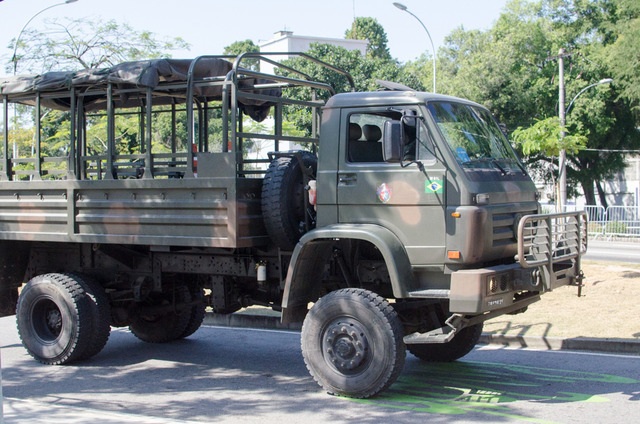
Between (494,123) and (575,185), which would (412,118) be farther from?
(575,185)

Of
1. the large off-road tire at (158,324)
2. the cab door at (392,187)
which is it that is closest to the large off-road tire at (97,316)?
the large off-road tire at (158,324)

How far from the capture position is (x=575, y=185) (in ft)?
129

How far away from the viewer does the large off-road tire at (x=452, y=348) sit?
759cm

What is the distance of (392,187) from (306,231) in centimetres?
112

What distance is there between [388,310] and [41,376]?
382 cm

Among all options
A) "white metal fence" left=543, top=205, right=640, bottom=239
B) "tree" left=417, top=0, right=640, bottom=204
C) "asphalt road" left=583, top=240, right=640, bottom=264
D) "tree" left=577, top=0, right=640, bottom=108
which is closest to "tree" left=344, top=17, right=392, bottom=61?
"tree" left=417, top=0, right=640, bottom=204

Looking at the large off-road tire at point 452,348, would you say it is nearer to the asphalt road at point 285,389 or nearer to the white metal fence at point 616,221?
the asphalt road at point 285,389

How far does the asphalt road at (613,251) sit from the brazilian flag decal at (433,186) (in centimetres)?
1280

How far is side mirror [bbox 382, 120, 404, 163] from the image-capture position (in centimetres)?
610

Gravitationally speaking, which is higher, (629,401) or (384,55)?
(384,55)

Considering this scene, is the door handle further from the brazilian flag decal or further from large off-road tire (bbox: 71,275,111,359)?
large off-road tire (bbox: 71,275,111,359)

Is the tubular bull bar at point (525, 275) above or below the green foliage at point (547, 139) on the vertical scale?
below

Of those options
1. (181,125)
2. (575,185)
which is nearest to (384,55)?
(575,185)

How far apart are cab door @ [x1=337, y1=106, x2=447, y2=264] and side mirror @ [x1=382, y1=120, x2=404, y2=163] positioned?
184mm
